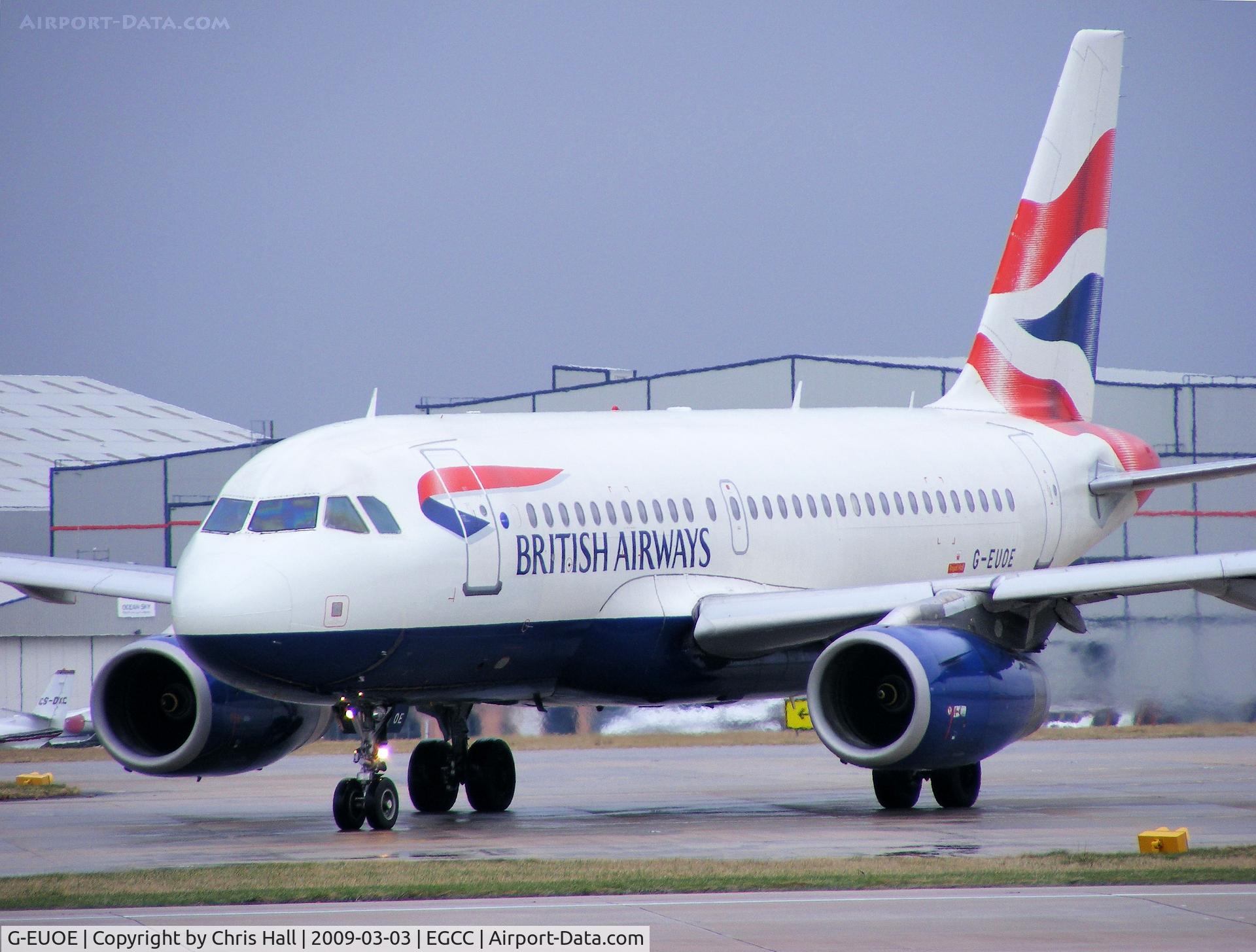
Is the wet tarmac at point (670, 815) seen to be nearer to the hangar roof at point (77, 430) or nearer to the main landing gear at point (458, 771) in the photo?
the main landing gear at point (458, 771)

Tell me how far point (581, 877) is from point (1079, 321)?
16.4 m

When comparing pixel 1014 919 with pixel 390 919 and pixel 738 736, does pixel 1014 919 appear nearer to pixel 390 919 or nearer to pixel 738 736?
pixel 390 919

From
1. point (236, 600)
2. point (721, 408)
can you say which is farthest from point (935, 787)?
point (721, 408)

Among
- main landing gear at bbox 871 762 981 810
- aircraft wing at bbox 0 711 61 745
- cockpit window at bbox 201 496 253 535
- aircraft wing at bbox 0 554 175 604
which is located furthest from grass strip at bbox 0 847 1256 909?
aircraft wing at bbox 0 711 61 745

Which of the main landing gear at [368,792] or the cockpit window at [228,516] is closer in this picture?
the cockpit window at [228,516]

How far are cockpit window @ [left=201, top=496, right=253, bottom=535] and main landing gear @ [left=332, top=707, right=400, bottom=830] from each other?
6.63 ft

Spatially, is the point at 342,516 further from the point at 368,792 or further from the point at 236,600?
the point at 368,792

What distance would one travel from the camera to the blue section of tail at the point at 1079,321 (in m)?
26.7

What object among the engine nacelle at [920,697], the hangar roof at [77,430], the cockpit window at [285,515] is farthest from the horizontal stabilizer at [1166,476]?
the hangar roof at [77,430]

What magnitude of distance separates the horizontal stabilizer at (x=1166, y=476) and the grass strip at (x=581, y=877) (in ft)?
28.4

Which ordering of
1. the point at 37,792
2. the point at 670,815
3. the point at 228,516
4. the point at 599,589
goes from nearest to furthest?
the point at 228,516, the point at 599,589, the point at 670,815, the point at 37,792

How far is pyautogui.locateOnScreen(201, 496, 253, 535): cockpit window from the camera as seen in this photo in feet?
55.6

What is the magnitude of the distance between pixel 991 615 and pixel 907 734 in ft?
6.85

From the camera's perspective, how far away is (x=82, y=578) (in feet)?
70.2
